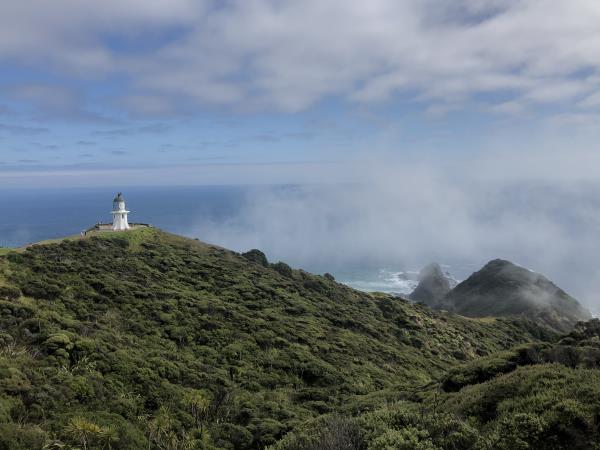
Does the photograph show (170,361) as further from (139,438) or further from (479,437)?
(479,437)

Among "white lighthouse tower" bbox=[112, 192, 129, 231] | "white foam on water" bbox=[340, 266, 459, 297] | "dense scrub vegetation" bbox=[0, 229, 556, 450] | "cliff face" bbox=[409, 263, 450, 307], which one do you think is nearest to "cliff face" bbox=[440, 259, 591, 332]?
"cliff face" bbox=[409, 263, 450, 307]

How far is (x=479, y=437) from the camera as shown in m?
9.69

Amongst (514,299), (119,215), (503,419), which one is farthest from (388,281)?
(503,419)

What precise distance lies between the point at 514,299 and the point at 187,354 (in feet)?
253

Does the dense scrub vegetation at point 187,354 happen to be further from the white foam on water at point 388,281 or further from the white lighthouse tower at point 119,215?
the white foam on water at point 388,281

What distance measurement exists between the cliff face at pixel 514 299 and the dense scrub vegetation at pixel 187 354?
105 ft

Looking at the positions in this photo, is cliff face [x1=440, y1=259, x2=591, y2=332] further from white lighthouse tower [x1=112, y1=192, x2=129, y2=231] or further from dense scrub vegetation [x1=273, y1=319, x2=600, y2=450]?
dense scrub vegetation [x1=273, y1=319, x2=600, y2=450]

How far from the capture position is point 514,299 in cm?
8338

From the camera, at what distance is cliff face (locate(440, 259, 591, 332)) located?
7812 centimetres

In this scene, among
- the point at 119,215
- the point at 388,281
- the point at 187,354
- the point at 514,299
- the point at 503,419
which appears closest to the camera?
the point at 503,419

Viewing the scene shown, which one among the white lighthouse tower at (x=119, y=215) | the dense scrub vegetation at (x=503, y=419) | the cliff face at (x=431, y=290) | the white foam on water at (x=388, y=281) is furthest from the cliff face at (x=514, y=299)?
the dense scrub vegetation at (x=503, y=419)

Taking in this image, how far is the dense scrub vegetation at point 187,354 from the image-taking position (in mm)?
13898

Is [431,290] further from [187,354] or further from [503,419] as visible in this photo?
[503,419]

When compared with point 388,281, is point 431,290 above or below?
above
